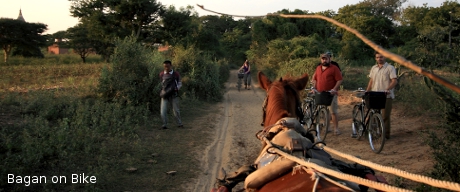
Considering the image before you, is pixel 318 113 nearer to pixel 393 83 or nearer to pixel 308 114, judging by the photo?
pixel 308 114

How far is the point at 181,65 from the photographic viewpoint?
52.8ft

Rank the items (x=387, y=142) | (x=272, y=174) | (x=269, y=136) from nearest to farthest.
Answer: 1. (x=272, y=174)
2. (x=269, y=136)
3. (x=387, y=142)

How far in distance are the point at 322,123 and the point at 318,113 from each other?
0.91 ft

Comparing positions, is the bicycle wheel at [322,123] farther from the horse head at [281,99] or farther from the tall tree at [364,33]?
the tall tree at [364,33]

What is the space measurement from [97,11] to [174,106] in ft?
74.2

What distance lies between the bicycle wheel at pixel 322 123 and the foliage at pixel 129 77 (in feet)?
15.5

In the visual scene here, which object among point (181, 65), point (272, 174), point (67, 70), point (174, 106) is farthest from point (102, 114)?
point (67, 70)

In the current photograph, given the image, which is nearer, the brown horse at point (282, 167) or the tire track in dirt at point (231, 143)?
the brown horse at point (282, 167)

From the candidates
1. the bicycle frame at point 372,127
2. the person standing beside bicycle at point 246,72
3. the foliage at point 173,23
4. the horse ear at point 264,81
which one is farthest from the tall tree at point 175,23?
the horse ear at point 264,81

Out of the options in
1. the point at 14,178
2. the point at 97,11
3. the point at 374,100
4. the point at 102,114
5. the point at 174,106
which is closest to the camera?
the point at 14,178

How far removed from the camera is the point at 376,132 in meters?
6.83

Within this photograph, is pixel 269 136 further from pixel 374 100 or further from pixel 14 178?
pixel 374 100

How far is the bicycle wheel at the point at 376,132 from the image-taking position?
6535 millimetres

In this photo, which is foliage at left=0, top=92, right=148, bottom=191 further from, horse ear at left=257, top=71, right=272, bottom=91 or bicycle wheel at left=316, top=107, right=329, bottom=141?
bicycle wheel at left=316, top=107, right=329, bottom=141
